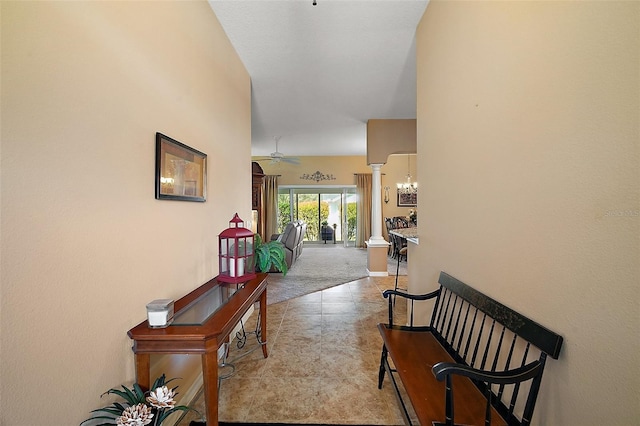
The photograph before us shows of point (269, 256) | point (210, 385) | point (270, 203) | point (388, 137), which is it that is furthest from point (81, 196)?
point (270, 203)

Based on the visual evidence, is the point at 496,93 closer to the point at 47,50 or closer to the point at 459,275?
the point at 459,275

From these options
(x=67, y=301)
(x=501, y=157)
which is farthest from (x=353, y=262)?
(x=67, y=301)

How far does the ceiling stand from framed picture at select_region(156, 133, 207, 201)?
1.34 m

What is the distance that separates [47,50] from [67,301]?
88cm

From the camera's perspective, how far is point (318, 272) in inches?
219

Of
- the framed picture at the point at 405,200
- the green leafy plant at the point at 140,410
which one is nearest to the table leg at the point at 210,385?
the green leafy plant at the point at 140,410

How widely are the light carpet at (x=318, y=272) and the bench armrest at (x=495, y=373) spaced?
3055 millimetres

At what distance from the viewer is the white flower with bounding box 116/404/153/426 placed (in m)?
0.93

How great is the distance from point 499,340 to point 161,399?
151 centimetres

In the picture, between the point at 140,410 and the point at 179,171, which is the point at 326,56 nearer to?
the point at 179,171

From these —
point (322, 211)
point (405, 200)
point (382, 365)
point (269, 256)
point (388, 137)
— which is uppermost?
point (388, 137)

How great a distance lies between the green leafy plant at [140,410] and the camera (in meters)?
0.95

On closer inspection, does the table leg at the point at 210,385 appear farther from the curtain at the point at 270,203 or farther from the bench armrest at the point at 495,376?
the curtain at the point at 270,203

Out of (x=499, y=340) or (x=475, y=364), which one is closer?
(x=499, y=340)
